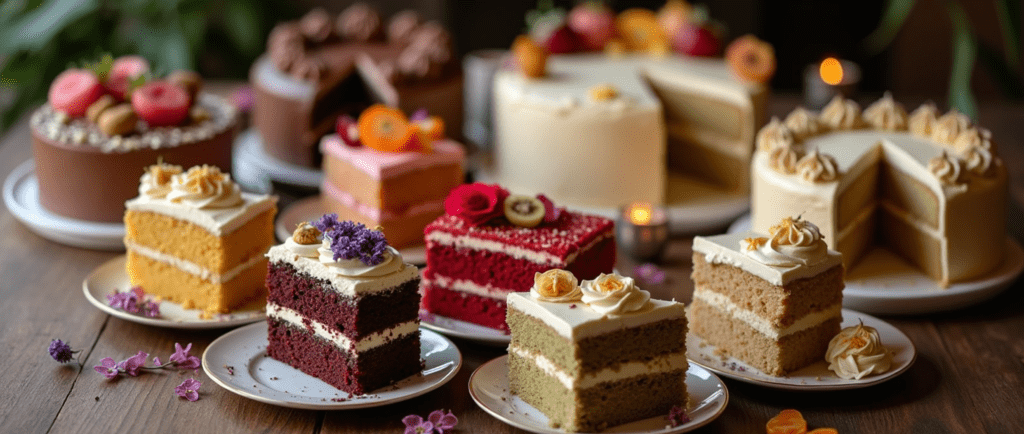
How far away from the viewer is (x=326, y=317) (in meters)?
3.13

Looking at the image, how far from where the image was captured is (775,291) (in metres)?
3.19

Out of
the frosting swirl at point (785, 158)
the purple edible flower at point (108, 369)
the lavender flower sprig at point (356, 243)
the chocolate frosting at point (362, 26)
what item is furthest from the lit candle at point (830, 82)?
the purple edible flower at point (108, 369)

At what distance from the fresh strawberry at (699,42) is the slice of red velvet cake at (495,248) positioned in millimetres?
2118

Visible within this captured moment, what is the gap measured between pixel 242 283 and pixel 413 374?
0.89 metres

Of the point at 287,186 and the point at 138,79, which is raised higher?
the point at 138,79

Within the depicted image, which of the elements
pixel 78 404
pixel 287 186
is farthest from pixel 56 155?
pixel 78 404

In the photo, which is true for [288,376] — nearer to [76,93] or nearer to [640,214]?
[640,214]

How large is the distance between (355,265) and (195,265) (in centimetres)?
96

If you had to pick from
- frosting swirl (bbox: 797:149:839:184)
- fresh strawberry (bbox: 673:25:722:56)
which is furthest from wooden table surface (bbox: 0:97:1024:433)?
fresh strawberry (bbox: 673:25:722:56)

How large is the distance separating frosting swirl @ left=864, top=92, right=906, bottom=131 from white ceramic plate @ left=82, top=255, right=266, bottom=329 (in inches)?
106

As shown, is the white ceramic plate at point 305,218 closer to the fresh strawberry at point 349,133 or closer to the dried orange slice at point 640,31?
the fresh strawberry at point 349,133

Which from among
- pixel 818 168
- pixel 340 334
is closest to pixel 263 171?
pixel 340 334

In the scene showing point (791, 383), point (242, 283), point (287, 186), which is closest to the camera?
point (791, 383)

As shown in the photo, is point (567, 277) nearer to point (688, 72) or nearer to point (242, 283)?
point (242, 283)
